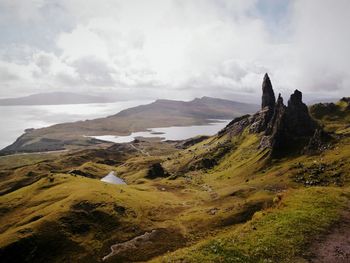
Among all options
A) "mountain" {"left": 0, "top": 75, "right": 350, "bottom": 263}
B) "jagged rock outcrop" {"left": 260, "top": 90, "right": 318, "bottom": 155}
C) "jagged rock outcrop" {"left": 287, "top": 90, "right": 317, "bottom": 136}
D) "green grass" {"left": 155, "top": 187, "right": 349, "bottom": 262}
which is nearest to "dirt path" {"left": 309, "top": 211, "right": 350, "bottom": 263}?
"mountain" {"left": 0, "top": 75, "right": 350, "bottom": 263}

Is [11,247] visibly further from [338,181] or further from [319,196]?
[338,181]

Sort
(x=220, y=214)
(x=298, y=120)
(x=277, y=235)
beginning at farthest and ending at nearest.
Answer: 1. (x=298, y=120)
2. (x=220, y=214)
3. (x=277, y=235)

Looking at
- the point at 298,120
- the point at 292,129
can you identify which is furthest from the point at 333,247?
the point at 298,120

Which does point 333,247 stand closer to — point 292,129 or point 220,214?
point 220,214

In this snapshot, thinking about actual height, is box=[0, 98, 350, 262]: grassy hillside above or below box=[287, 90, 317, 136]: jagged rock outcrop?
below

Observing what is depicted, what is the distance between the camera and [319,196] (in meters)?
56.0

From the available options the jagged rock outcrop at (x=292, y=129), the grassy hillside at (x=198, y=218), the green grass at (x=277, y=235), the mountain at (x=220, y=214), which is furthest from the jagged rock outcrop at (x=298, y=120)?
the green grass at (x=277, y=235)

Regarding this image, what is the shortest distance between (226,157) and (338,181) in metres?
98.1

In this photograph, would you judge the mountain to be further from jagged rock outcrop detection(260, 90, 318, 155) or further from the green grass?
jagged rock outcrop detection(260, 90, 318, 155)

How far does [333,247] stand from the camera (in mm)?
39625

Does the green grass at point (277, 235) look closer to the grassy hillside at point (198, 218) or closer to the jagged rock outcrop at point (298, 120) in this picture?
the grassy hillside at point (198, 218)

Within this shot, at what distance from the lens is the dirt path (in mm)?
37219

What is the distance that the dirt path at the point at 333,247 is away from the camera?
37219mm

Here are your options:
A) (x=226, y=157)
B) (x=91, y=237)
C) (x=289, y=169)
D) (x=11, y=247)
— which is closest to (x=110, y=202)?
(x=91, y=237)
